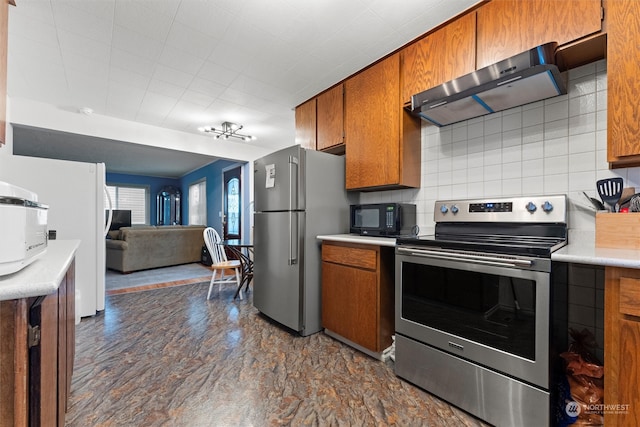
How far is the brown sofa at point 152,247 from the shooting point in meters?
4.98

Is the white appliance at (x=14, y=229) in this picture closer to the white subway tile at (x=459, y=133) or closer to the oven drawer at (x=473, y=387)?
the oven drawer at (x=473, y=387)

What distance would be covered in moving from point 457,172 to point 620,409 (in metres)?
1.56

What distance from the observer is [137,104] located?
338 cm

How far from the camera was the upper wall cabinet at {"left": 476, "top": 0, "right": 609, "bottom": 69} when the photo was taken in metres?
1.46

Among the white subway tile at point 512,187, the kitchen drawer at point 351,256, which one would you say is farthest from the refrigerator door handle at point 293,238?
the white subway tile at point 512,187

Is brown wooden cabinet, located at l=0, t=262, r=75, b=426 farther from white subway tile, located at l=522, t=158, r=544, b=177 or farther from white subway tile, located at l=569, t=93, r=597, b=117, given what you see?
white subway tile, located at l=569, t=93, r=597, b=117

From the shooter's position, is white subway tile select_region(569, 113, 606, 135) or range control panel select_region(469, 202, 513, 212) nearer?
white subway tile select_region(569, 113, 606, 135)

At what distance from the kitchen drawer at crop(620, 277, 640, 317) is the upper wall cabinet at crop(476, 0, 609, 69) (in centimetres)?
126

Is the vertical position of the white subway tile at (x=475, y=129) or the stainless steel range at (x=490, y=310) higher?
the white subway tile at (x=475, y=129)

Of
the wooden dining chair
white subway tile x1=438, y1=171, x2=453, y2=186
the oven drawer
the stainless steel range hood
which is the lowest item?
the oven drawer

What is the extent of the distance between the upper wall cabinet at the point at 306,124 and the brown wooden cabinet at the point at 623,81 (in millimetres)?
2253

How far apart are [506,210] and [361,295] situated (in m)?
1.11

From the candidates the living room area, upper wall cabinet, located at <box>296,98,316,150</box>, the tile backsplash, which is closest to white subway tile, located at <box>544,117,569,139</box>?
the tile backsplash

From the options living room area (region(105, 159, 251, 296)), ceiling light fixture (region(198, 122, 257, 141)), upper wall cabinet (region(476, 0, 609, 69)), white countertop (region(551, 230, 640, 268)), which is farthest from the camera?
living room area (region(105, 159, 251, 296))
